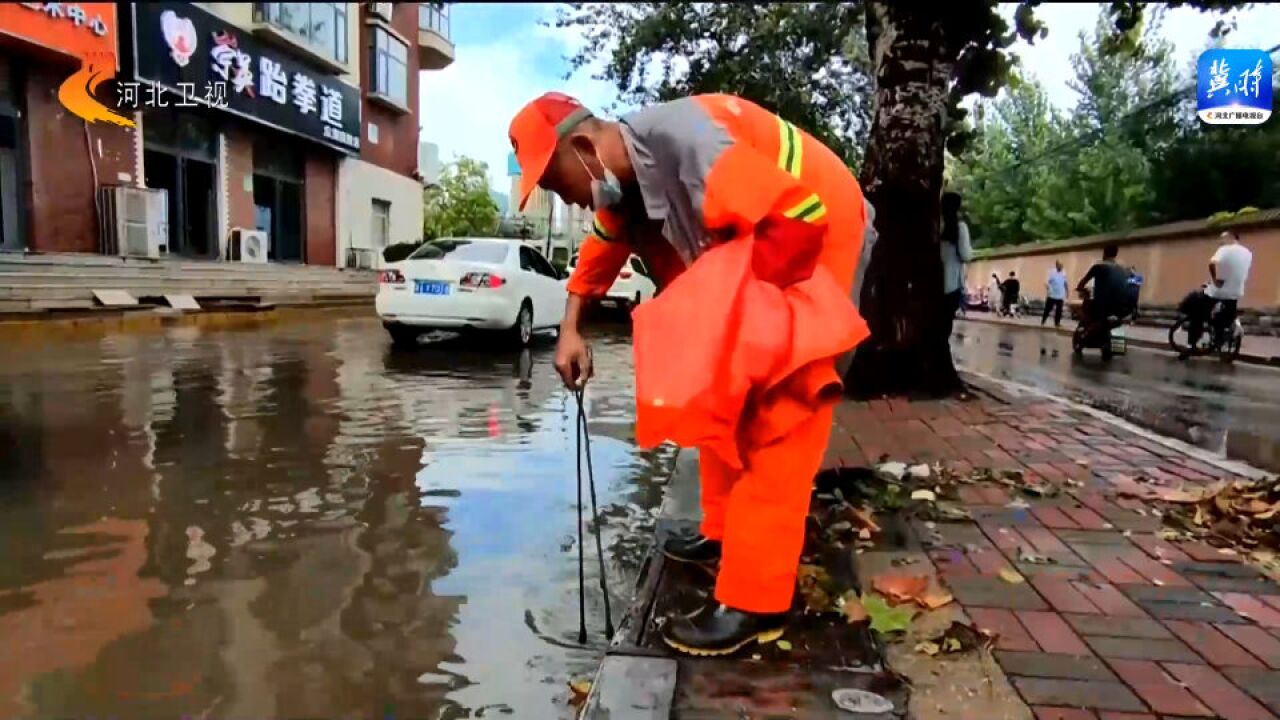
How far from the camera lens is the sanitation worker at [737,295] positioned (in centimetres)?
209

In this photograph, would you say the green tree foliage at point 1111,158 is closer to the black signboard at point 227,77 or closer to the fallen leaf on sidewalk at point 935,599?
the fallen leaf on sidewalk at point 935,599

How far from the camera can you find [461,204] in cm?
3950

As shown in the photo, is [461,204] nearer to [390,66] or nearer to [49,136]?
[390,66]

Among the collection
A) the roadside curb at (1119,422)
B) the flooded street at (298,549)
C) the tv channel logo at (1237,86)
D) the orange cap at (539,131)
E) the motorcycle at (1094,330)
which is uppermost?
the tv channel logo at (1237,86)

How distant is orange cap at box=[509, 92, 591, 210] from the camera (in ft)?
7.66

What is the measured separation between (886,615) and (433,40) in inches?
1201

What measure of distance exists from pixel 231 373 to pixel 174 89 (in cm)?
1092

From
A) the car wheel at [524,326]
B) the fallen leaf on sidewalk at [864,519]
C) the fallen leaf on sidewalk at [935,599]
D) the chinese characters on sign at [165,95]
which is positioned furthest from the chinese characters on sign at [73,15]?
the fallen leaf on sidewalk at [935,599]

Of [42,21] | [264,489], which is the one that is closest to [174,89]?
[42,21]

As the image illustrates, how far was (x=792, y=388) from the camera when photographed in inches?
89.8

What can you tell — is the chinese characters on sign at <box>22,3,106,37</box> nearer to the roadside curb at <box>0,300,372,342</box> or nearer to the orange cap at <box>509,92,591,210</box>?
the roadside curb at <box>0,300,372,342</box>

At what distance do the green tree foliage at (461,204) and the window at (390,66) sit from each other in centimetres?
1030

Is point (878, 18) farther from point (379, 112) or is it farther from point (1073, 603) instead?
point (379, 112)

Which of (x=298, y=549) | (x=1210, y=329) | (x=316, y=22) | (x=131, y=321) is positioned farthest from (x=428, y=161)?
(x=298, y=549)
